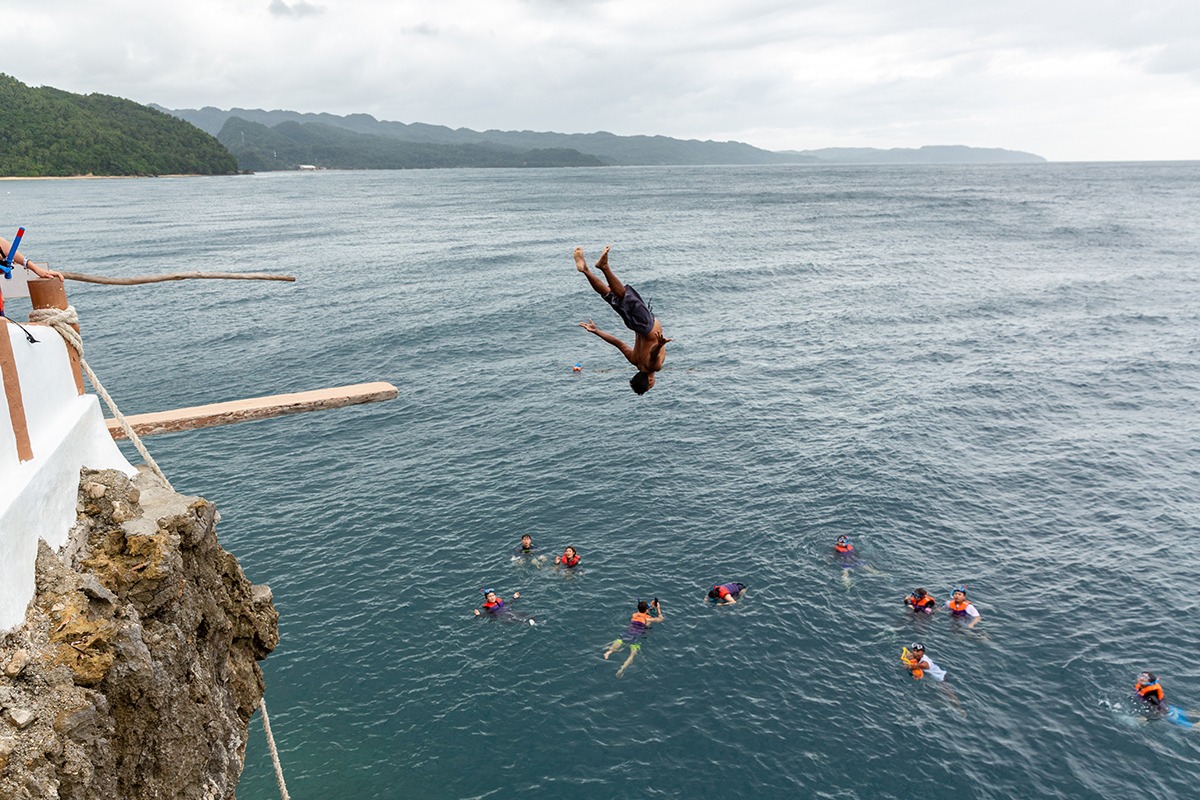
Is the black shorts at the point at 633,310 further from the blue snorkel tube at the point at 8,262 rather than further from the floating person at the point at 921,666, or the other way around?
the floating person at the point at 921,666

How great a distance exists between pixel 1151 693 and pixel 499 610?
24.0 m

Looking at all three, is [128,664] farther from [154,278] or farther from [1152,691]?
[1152,691]

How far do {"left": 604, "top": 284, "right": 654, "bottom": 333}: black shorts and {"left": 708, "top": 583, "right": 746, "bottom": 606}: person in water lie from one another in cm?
2164

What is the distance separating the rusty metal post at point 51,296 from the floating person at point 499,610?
20.2m

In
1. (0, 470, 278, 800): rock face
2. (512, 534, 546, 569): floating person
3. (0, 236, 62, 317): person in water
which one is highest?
(0, 236, 62, 317): person in water

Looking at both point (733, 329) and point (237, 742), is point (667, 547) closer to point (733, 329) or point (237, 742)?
point (237, 742)

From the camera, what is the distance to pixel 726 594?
99.3 feet

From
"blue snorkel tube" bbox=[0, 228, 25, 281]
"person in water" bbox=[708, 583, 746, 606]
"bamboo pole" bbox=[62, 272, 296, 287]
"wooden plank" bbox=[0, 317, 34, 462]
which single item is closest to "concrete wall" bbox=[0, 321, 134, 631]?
"wooden plank" bbox=[0, 317, 34, 462]

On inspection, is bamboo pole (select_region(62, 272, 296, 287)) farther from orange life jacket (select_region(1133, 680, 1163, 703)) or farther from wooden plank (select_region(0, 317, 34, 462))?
orange life jacket (select_region(1133, 680, 1163, 703))

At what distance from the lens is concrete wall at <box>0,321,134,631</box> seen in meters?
8.32

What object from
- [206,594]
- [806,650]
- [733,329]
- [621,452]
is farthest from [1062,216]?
[206,594]

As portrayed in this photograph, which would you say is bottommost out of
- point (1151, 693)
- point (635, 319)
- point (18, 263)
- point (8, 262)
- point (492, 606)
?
point (492, 606)

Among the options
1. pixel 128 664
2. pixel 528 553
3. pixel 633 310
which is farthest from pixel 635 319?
pixel 528 553

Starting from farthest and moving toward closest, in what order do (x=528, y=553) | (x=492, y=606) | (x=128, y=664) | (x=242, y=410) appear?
(x=528, y=553) < (x=492, y=606) < (x=242, y=410) < (x=128, y=664)
